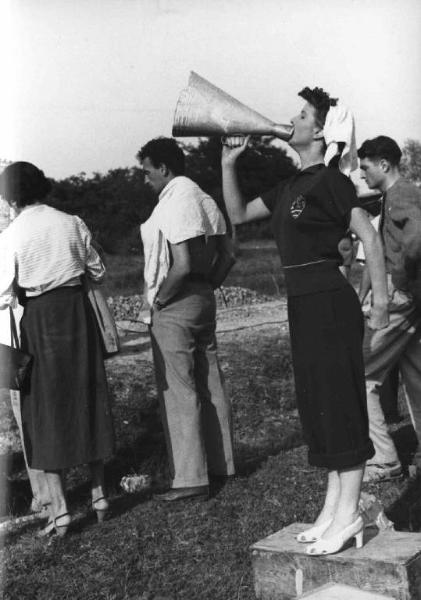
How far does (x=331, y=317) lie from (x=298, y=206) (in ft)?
1.54

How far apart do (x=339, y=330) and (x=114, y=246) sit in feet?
101

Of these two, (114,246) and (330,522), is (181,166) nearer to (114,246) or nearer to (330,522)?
(330,522)

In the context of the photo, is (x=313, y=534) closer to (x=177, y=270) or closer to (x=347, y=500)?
(x=347, y=500)

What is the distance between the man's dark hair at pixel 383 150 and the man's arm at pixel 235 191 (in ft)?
5.36

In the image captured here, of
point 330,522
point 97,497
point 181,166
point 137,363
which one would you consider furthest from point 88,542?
point 137,363

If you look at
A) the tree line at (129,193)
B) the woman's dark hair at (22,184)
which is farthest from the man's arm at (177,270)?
the tree line at (129,193)

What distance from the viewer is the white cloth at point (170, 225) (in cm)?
548

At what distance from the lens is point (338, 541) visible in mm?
3865

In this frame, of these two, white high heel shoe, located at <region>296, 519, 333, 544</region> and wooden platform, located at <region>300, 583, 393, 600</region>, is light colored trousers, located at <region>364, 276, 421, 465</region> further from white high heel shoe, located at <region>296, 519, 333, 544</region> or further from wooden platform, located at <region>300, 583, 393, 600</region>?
wooden platform, located at <region>300, 583, 393, 600</region>

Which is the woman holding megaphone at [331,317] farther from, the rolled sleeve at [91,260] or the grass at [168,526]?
the rolled sleeve at [91,260]

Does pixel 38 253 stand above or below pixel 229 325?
above

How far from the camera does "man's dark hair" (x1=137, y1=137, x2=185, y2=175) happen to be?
223 inches

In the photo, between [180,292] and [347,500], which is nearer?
[347,500]

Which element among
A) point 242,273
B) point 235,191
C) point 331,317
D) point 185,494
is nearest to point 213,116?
point 235,191
